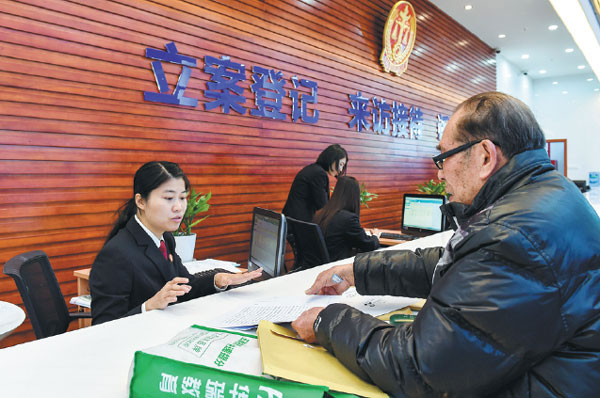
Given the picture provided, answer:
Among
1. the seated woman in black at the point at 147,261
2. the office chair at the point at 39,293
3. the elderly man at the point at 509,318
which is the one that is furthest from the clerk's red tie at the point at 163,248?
the elderly man at the point at 509,318

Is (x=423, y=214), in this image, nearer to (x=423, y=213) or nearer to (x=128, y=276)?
(x=423, y=213)

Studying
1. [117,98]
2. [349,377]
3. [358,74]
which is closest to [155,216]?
[349,377]

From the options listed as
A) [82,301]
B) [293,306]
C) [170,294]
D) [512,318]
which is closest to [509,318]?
[512,318]

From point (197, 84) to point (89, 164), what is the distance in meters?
1.18

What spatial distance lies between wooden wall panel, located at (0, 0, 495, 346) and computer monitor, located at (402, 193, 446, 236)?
51.0 inches

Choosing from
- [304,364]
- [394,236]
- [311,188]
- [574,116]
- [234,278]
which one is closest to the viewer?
[304,364]

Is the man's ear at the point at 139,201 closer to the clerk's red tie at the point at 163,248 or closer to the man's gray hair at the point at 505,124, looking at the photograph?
the clerk's red tie at the point at 163,248

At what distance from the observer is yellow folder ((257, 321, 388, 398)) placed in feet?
2.39

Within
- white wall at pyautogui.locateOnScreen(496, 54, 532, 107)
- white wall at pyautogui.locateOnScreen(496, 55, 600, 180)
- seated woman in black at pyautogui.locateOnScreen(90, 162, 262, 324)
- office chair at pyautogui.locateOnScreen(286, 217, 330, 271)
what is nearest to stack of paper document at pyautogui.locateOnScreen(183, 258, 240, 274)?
office chair at pyautogui.locateOnScreen(286, 217, 330, 271)

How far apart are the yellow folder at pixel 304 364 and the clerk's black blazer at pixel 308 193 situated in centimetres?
329

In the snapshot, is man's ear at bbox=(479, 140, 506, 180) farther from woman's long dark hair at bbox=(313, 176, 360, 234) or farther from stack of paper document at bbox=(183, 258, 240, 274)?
woman's long dark hair at bbox=(313, 176, 360, 234)

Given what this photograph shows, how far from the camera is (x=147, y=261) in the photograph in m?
1.73

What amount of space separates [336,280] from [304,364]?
56 centimetres

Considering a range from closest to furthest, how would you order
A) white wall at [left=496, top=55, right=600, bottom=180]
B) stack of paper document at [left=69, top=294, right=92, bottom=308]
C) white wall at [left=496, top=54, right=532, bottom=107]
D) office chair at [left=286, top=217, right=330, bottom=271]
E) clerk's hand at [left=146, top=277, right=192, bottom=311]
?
clerk's hand at [left=146, top=277, right=192, bottom=311]
stack of paper document at [left=69, top=294, right=92, bottom=308]
office chair at [left=286, top=217, right=330, bottom=271]
white wall at [left=496, top=54, right=532, bottom=107]
white wall at [left=496, top=55, right=600, bottom=180]
